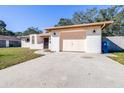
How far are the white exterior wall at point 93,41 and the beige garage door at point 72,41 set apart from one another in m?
1.13

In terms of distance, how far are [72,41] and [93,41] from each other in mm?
2968

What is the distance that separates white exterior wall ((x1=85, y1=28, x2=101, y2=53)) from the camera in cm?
1387

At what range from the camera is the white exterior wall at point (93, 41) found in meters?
13.9

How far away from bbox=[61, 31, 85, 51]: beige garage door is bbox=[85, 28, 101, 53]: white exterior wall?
1132mm

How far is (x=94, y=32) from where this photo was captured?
14.0 metres

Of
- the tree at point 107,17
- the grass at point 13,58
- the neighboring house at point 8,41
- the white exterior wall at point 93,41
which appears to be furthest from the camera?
the neighboring house at point 8,41

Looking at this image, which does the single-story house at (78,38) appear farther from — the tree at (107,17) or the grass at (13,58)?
the tree at (107,17)

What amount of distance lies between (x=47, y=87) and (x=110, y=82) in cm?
212

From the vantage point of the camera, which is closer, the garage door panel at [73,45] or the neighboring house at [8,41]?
the garage door panel at [73,45]

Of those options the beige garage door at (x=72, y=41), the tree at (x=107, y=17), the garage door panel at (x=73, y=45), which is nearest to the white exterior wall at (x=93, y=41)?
the beige garage door at (x=72, y=41)
